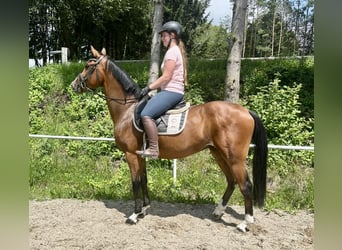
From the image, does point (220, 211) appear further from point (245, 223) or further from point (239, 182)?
point (239, 182)

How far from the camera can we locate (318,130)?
27.3 inches

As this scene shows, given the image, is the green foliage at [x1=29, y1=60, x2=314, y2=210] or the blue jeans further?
the green foliage at [x1=29, y1=60, x2=314, y2=210]

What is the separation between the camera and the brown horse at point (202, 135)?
13.0 feet

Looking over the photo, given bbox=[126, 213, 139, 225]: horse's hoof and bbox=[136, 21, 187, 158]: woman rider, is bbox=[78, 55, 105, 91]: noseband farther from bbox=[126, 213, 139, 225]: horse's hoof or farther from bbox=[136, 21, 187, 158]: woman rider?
bbox=[126, 213, 139, 225]: horse's hoof

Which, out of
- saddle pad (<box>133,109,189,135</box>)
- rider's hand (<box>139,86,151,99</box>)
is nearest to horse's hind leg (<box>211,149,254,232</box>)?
saddle pad (<box>133,109,189,135</box>)

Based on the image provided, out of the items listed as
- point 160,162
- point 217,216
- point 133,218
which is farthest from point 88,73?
point 160,162

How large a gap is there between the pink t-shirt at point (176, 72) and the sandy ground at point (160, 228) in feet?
5.77

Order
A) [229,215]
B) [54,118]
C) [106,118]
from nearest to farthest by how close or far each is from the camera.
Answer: [229,215] → [106,118] → [54,118]

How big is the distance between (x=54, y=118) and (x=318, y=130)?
347 inches

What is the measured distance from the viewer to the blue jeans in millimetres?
3934

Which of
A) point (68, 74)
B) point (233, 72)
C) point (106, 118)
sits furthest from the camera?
point (68, 74)

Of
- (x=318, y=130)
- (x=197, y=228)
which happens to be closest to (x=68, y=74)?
(x=197, y=228)

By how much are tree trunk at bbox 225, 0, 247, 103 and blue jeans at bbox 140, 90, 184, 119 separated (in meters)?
3.26
